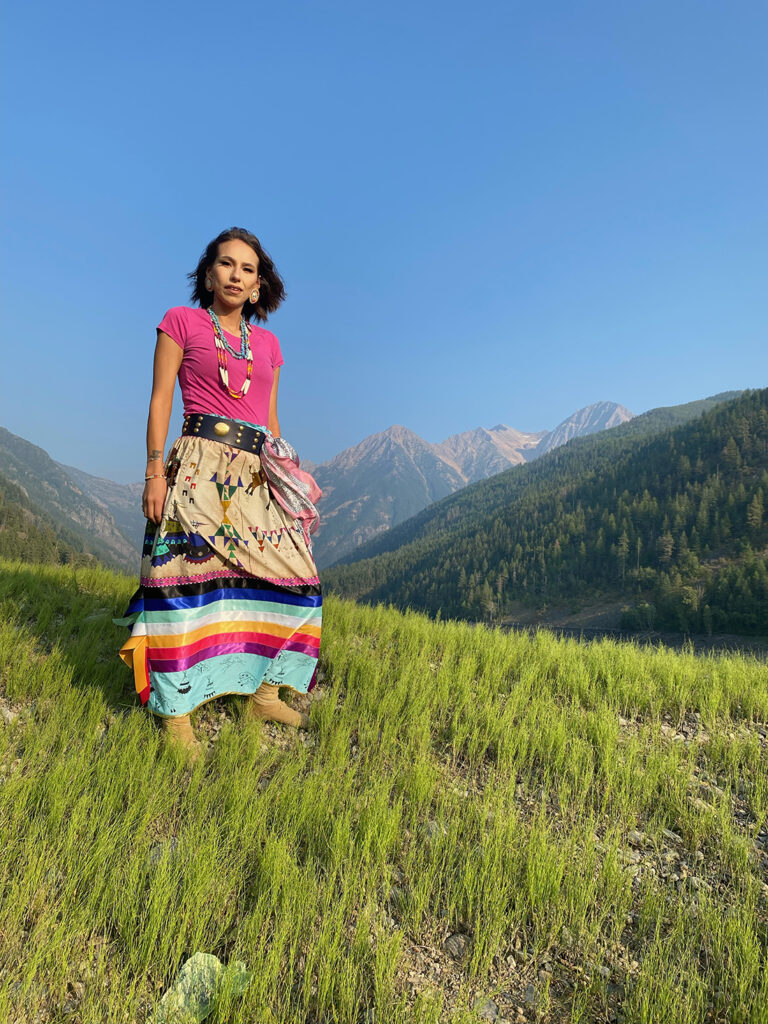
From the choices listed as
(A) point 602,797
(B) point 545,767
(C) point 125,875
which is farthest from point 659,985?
(C) point 125,875

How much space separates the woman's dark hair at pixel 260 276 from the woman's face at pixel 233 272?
8 centimetres

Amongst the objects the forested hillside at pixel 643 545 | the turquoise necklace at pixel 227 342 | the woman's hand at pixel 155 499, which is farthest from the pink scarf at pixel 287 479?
the forested hillside at pixel 643 545

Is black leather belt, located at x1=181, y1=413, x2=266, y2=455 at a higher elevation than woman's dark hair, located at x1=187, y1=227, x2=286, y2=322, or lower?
lower

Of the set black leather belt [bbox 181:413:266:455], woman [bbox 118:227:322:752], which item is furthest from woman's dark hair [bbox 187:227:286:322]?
black leather belt [bbox 181:413:266:455]

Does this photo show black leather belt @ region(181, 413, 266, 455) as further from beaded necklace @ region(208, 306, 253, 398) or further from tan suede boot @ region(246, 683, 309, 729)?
tan suede boot @ region(246, 683, 309, 729)

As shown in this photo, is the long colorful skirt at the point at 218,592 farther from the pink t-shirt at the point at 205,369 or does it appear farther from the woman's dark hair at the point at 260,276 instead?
the woman's dark hair at the point at 260,276

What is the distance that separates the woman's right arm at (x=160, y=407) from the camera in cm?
319

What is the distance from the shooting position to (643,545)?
118m

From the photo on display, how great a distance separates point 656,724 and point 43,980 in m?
3.91

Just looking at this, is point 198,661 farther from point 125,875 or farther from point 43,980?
point 43,980

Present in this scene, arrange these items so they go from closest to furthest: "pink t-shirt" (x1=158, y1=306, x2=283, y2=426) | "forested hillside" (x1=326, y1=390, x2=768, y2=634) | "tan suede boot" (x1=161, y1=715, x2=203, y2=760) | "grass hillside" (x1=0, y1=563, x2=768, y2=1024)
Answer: "grass hillside" (x1=0, y1=563, x2=768, y2=1024) → "tan suede boot" (x1=161, y1=715, x2=203, y2=760) → "pink t-shirt" (x1=158, y1=306, x2=283, y2=426) → "forested hillside" (x1=326, y1=390, x2=768, y2=634)

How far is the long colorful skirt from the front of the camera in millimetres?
3061

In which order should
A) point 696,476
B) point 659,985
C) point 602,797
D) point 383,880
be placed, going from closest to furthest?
point 659,985 < point 383,880 < point 602,797 < point 696,476

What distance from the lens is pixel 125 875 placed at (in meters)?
1.95
